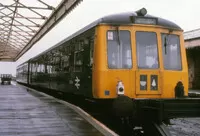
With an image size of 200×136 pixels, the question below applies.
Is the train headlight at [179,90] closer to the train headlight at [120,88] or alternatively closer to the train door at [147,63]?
the train door at [147,63]

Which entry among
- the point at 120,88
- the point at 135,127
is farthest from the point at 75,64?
the point at 135,127

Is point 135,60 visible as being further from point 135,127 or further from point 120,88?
point 135,127

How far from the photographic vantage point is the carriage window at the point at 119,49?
1076 cm

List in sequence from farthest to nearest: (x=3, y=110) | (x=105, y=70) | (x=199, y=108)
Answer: (x=3, y=110), (x=105, y=70), (x=199, y=108)

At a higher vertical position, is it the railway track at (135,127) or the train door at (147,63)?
the train door at (147,63)

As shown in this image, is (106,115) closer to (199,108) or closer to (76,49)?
(76,49)

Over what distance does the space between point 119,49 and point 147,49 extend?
85cm

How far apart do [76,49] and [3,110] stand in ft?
10.6

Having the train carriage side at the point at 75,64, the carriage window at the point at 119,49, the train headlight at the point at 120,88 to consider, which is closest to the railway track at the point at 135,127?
the train headlight at the point at 120,88

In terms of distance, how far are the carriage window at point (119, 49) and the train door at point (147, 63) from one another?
27 cm

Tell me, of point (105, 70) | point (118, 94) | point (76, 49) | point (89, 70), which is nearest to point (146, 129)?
point (118, 94)

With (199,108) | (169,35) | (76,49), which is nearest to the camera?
(199,108)

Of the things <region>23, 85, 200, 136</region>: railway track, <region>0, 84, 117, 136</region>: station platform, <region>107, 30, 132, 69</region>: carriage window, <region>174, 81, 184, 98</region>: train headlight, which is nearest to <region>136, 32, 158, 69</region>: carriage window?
<region>107, 30, 132, 69</region>: carriage window

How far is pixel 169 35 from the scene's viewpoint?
451 inches
